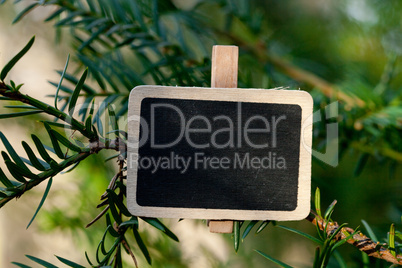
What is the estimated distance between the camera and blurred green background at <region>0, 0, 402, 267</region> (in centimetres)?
30

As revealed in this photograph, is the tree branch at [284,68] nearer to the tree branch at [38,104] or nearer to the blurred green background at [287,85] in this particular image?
the blurred green background at [287,85]

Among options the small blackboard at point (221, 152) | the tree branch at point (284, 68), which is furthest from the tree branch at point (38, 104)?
the tree branch at point (284, 68)

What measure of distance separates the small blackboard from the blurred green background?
5 centimetres

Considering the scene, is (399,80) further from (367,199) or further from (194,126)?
(194,126)

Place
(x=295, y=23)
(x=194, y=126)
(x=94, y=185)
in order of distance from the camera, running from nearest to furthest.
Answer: (x=194, y=126) → (x=94, y=185) → (x=295, y=23)

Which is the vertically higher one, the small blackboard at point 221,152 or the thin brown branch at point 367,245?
the small blackboard at point 221,152

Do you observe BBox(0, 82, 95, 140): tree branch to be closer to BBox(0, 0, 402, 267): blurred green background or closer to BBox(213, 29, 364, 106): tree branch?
BBox(0, 0, 402, 267): blurred green background

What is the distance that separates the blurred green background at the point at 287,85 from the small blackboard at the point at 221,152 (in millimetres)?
51

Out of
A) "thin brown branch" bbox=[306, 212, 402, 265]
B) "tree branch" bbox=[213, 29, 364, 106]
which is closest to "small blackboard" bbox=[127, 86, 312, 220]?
"thin brown branch" bbox=[306, 212, 402, 265]

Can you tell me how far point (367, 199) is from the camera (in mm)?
432

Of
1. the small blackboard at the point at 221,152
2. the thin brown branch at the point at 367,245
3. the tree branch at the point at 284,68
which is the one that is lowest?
the thin brown branch at the point at 367,245

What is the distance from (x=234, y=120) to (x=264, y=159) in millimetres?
27

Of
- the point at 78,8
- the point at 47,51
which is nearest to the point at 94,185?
the point at 78,8

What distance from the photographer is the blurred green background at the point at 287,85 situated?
304 mm
